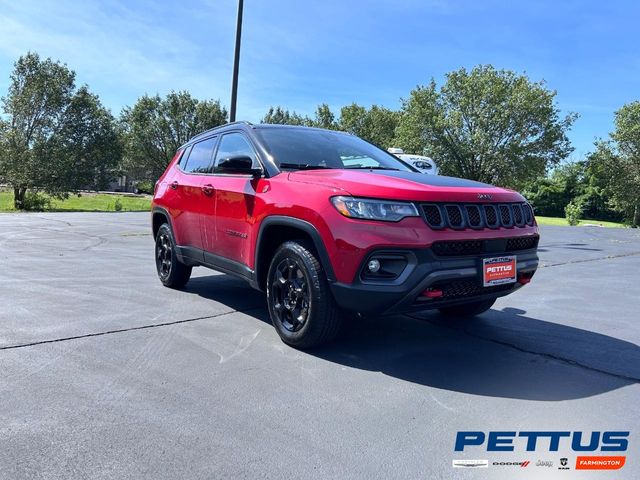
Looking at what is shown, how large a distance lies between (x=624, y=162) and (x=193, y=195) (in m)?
47.2

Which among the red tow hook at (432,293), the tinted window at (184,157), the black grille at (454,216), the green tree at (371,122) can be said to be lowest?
the red tow hook at (432,293)

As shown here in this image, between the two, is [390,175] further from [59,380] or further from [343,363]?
[59,380]

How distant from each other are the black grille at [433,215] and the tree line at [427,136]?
29713mm

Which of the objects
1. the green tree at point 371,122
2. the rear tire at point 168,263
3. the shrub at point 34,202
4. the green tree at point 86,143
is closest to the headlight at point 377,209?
the rear tire at point 168,263

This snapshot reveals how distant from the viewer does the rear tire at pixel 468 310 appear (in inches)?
189

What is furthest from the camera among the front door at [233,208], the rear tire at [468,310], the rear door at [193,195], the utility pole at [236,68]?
the utility pole at [236,68]

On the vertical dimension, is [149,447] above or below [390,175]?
below

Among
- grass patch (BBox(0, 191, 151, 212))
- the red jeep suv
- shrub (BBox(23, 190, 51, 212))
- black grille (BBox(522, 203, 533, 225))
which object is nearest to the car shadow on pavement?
the red jeep suv

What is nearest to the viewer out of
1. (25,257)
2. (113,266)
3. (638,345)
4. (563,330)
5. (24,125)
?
(638,345)

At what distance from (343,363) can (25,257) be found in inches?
275

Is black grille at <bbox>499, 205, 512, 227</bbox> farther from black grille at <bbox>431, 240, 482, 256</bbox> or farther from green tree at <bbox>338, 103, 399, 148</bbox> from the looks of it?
green tree at <bbox>338, 103, 399, 148</bbox>

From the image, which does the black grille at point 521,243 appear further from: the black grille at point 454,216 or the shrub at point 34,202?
the shrub at point 34,202

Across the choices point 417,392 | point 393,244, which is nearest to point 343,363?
point 417,392

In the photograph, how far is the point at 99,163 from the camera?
1321 inches
